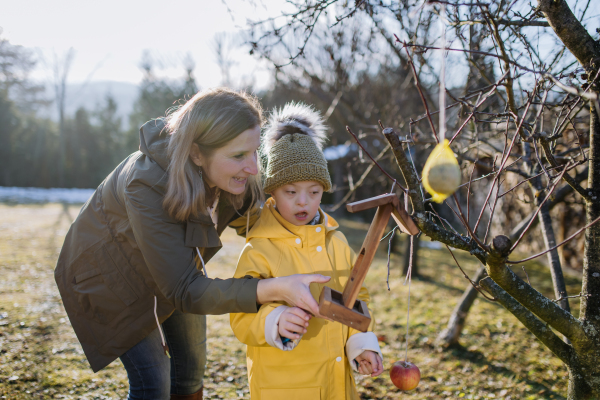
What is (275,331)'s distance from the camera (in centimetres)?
162

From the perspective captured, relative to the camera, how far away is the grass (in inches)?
121

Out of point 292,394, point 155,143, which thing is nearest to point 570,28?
point 155,143

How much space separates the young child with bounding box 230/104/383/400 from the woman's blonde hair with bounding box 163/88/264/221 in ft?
1.02

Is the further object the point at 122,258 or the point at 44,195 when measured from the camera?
the point at 44,195

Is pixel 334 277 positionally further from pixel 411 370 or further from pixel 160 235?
pixel 160 235

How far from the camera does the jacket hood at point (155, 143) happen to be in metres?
1.83

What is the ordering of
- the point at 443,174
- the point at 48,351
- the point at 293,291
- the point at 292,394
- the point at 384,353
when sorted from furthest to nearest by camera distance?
the point at 384,353
the point at 48,351
the point at 292,394
the point at 293,291
the point at 443,174

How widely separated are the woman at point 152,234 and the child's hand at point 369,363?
26.4 inches

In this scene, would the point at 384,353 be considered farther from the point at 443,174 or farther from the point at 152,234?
the point at 443,174

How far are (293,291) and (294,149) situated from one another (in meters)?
0.79

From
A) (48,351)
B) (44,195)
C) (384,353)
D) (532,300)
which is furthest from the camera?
(44,195)

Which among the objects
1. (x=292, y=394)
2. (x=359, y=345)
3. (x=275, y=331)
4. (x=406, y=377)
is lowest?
(x=292, y=394)

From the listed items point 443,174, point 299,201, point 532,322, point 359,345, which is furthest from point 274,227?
point 532,322

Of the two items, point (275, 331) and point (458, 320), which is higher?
point (275, 331)
